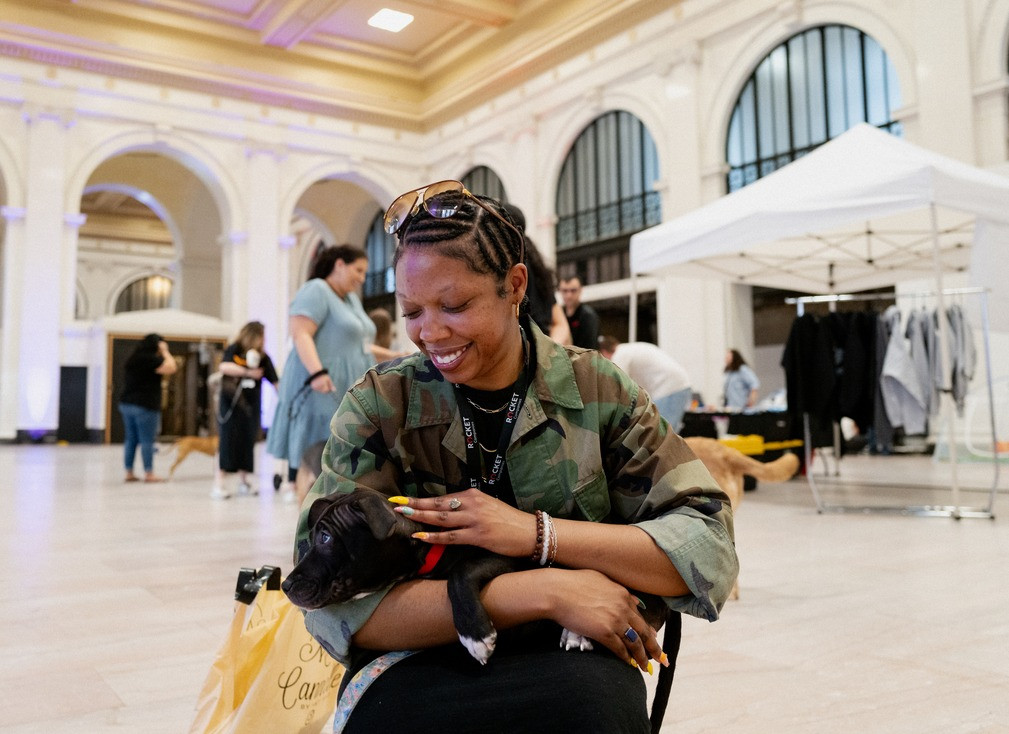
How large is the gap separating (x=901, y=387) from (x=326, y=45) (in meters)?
16.9

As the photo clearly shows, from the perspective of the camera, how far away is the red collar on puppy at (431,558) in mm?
1300

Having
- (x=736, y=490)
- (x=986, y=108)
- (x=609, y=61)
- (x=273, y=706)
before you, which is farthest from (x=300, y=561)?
(x=609, y=61)

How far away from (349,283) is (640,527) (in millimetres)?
3263

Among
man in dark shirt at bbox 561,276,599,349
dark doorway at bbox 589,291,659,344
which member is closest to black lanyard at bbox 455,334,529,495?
man in dark shirt at bbox 561,276,599,349

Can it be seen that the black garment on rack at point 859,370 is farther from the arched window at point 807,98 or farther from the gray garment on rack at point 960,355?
the arched window at point 807,98

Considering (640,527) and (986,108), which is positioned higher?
(986,108)

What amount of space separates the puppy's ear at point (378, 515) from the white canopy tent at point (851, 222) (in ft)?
17.7

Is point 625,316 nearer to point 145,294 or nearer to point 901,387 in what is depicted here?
point 901,387

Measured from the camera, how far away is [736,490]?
13.3 ft

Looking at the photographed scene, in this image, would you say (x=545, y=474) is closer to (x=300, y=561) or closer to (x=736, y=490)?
(x=300, y=561)

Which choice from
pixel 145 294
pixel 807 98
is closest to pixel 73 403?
pixel 145 294

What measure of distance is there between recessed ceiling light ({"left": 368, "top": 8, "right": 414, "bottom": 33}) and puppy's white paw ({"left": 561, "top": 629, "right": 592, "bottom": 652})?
1831 cm

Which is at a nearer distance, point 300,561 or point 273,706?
point 300,561

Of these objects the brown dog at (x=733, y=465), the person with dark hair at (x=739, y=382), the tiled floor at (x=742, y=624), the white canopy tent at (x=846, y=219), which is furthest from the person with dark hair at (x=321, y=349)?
the person with dark hair at (x=739, y=382)
